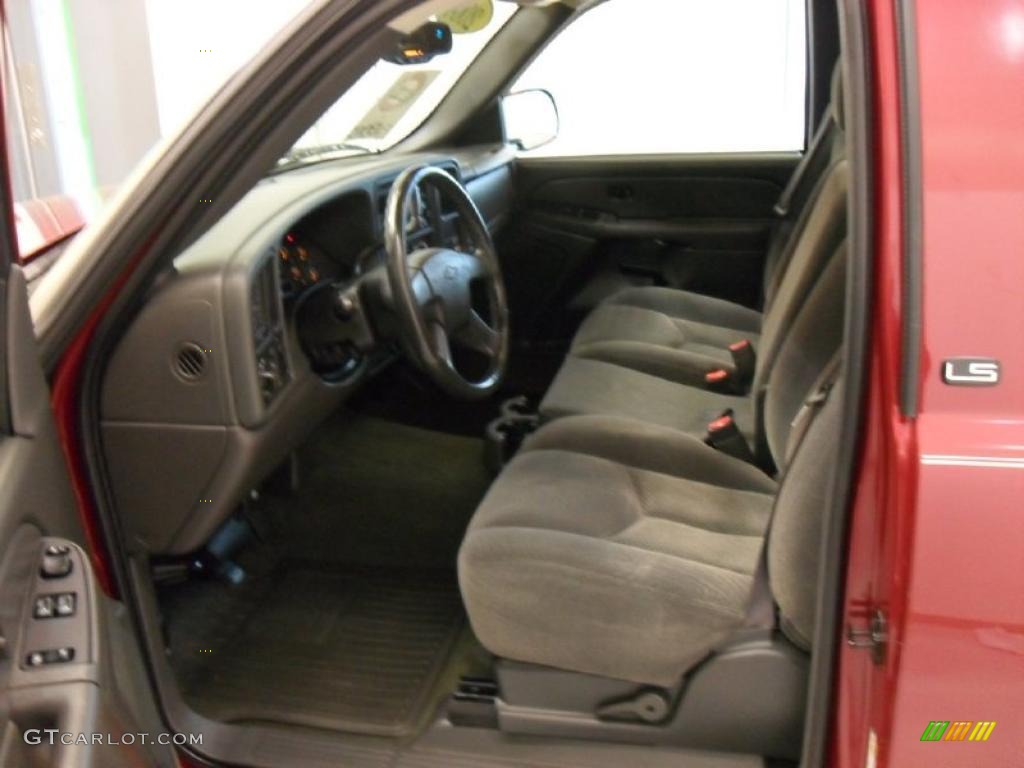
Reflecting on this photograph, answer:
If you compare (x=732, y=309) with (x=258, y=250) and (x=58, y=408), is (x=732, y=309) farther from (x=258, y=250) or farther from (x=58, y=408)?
(x=58, y=408)

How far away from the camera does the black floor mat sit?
71.1 inches

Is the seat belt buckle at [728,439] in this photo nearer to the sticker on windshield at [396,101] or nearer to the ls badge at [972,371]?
the ls badge at [972,371]

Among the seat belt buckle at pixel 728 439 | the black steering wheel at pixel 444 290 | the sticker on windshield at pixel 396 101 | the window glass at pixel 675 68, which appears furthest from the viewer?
the window glass at pixel 675 68

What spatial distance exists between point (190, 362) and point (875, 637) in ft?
3.33

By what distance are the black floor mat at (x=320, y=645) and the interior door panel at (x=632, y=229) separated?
118 cm

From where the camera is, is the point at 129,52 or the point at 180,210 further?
the point at 129,52

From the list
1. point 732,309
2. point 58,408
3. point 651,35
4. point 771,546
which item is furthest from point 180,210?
point 651,35

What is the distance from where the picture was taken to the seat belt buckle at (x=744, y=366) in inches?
91.7

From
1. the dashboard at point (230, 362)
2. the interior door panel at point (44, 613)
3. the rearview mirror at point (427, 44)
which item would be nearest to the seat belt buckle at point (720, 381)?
the dashboard at point (230, 362)

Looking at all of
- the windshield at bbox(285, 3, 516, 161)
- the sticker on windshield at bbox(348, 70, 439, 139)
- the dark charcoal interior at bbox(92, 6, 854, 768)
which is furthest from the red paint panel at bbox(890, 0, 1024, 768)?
the sticker on windshield at bbox(348, 70, 439, 139)

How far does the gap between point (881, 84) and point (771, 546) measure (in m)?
0.61

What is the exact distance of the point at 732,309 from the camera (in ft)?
9.02

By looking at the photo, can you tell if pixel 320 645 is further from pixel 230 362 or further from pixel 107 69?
pixel 107 69

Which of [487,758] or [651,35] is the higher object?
[651,35]
